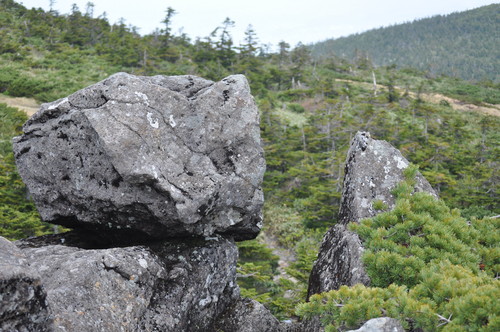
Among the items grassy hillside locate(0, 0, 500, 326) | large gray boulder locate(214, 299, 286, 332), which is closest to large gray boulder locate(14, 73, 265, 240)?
large gray boulder locate(214, 299, 286, 332)

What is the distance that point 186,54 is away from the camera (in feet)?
167

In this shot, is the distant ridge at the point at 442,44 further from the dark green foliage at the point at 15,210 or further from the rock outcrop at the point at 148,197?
the rock outcrop at the point at 148,197

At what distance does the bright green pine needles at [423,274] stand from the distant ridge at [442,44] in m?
109

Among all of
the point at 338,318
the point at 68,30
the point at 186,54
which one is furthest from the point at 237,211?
the point at 68,30

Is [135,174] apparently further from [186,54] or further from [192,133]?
[186,54]

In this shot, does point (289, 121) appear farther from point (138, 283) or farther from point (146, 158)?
point (138, 283)

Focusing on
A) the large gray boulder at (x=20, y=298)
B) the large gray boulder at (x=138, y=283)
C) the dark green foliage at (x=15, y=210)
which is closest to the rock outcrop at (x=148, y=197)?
the large gray boulder at (x=138, y=283)

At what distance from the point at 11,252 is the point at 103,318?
1.55m

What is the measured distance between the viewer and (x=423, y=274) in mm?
4422

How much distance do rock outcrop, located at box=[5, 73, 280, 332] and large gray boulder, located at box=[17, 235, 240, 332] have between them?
0.06 ft

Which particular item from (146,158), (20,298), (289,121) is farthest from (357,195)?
(289,121)

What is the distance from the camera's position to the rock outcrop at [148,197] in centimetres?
542

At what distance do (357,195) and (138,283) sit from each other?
4434 mm

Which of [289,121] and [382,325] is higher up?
[289,121]
